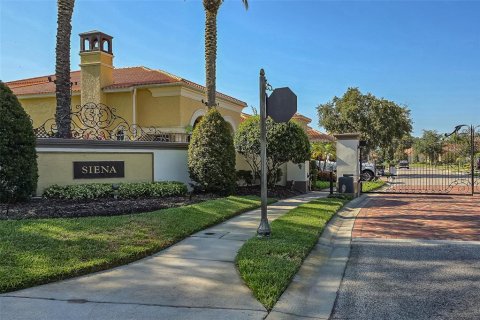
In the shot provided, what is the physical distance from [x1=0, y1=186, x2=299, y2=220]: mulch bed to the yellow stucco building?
9304 millimetres

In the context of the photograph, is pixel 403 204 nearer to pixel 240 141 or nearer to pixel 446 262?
pixel 240 141

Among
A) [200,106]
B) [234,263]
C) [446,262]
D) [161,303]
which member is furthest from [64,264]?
[200,106]

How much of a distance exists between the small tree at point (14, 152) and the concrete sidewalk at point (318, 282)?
6610mm

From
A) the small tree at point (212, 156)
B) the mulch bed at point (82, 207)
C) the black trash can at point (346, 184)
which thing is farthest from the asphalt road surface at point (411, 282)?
the black trash can at point (346, 184)

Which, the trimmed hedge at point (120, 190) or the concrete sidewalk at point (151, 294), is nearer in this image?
the concrete sidewalk at point (151, 294)

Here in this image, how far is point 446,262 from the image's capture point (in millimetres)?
6367

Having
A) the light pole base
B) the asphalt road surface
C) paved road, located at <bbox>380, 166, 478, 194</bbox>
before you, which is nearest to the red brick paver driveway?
the asphalt road surface

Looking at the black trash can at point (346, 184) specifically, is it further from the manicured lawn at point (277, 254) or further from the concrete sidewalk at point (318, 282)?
the concrete sidewalk at point (318, 282)

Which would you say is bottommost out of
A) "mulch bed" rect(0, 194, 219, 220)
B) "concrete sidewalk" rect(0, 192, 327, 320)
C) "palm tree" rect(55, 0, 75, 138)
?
"concrete sidewalk" rect(0, 192, 327, 320)

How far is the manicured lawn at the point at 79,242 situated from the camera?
5184 millimetres

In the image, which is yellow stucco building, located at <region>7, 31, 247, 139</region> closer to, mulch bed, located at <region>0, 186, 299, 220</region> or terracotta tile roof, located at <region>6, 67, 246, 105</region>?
terracotta tile roof, located at <region>6, 67, 246, 105</region>

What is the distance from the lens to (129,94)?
21.8m

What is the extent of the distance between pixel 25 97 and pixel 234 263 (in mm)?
21632

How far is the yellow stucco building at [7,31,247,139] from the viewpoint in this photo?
2095 cm
